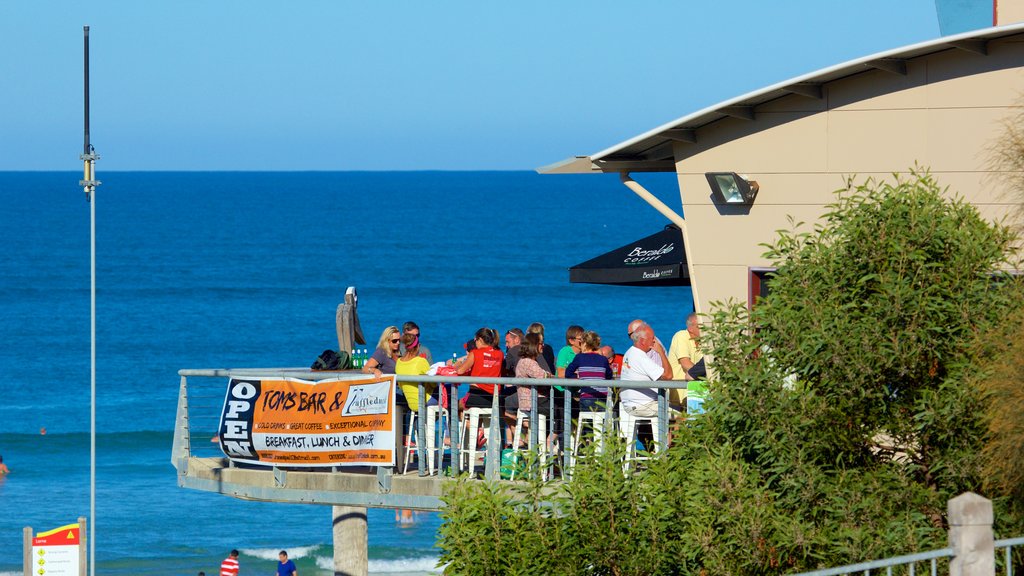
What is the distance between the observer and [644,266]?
46.4 ft

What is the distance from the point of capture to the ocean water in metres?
41.0

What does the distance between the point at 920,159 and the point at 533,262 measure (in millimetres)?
107383

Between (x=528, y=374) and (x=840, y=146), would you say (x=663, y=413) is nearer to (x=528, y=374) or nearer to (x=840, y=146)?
(x=528, y=374)

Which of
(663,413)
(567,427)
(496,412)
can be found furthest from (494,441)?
(663,413)

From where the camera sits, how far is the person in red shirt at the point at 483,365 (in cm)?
1257

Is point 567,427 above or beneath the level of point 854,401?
beneath

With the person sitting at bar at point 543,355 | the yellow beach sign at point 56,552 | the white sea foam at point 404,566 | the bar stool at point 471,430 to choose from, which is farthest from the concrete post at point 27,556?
the white sea foam at point 404,566

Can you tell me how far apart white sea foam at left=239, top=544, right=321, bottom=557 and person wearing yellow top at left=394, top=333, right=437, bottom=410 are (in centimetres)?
2635

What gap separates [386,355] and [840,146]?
4.34m

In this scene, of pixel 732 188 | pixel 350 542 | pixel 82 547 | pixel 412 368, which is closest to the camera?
pixel 732 188

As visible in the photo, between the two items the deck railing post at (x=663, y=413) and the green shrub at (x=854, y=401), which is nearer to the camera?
the green shrub at (x=854, y=401)

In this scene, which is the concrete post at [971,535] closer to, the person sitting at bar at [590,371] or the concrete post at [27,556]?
the person sitting at bar at [590,371]

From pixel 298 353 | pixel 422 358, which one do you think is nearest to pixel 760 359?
pixel 422 358

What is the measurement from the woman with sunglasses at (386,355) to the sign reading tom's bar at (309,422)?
15.9 inches
